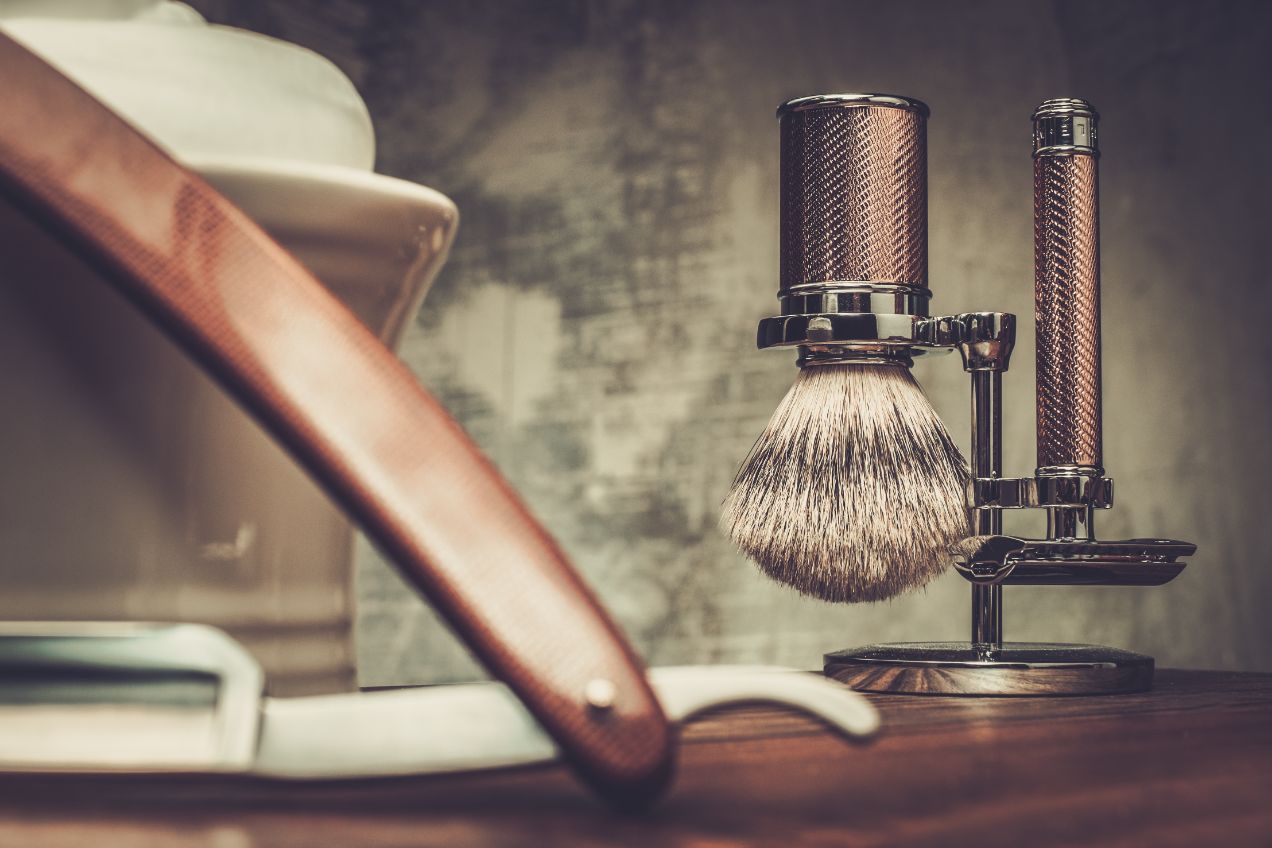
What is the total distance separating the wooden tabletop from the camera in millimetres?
222

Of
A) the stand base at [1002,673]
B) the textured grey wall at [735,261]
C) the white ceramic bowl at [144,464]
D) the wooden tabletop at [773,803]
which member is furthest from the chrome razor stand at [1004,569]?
the textured grey wall at [735,261]

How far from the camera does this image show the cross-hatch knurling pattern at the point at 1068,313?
59 centimetres

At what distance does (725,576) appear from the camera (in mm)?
1174

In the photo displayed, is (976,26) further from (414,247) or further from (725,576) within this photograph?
(414,247)

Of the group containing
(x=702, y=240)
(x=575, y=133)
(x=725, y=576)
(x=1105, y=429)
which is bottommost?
(x=725, y=576)

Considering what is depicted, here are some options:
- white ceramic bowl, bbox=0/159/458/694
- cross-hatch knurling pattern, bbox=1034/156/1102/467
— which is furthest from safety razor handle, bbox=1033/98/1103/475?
white ceramic bowl, bbox=0/159/458/694

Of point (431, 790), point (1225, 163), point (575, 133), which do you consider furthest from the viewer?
point (575, 133)

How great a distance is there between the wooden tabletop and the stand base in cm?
16

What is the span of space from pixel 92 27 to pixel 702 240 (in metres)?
0.90

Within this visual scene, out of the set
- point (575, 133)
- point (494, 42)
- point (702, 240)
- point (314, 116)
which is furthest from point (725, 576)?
point (314, 116)

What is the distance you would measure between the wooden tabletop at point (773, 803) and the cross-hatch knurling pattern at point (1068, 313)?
0.24 metres

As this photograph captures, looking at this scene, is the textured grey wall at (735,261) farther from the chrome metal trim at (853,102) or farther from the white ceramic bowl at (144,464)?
the white ceramic bowl at (144,464)

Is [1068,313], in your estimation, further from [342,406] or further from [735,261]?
[735,261]

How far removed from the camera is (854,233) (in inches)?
22.6
